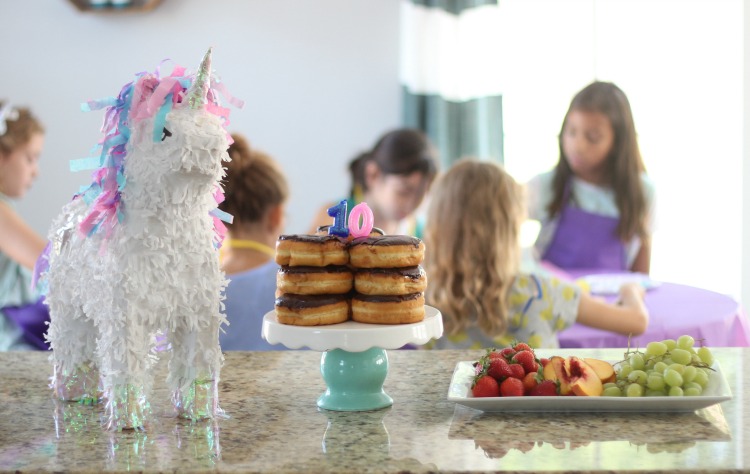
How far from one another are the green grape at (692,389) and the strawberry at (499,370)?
8.4 inches

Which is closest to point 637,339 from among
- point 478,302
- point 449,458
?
point 478,302

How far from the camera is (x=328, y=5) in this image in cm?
450

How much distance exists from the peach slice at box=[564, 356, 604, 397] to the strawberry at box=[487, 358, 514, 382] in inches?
2.9

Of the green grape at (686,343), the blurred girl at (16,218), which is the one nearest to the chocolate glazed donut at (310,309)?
the green grape at (686,343)

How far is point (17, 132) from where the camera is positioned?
3.04 meters

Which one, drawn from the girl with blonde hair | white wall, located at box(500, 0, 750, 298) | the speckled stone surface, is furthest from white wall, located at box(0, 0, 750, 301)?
the speckled stone surface

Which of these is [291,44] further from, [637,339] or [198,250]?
[198,250]

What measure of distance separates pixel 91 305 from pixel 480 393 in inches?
19.2

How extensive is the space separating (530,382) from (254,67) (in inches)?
146

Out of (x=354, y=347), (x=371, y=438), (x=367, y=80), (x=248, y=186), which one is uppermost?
(x=367, y=80)

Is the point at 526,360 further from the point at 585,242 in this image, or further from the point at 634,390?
the point at 585,242

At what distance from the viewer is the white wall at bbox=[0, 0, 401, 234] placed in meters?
4.52

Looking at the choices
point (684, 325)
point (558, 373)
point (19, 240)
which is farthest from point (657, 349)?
point (19, 240)

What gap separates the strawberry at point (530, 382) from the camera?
110cm
